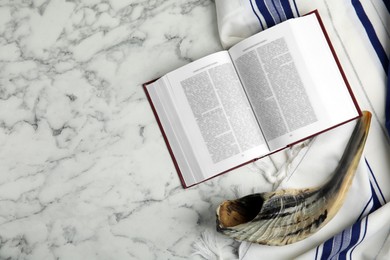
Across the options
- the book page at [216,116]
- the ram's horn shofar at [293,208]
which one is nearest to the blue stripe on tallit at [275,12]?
the book page at [216,116]

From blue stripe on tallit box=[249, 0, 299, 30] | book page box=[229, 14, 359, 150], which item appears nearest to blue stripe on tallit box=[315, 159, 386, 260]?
book page box=[229, 14, 359, 150]

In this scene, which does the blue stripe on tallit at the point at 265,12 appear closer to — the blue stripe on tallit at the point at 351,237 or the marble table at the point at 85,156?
the marble table at the point at 85,156

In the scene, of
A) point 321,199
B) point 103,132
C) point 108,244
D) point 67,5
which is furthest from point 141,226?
point 67,5

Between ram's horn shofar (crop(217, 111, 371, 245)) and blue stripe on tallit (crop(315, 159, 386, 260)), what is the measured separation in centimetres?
4

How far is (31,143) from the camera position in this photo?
1.05 meters

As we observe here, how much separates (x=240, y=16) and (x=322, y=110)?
0.23m

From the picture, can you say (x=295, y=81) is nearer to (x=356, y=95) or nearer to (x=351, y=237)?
(x=356, y=95)

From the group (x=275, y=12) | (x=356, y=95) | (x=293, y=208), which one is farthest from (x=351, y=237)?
(x=275, y=12)

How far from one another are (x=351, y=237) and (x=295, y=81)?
30cm

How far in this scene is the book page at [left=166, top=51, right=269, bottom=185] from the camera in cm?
103

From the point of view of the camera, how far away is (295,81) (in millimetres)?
1011

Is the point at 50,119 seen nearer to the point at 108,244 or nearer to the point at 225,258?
the point at 108,244

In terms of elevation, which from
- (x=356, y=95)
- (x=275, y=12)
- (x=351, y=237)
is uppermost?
(x=275, y=12)

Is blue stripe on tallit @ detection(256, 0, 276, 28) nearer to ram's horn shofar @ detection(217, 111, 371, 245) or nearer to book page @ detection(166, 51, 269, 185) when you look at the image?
book page @ detection(166, 51, 269, 185)
